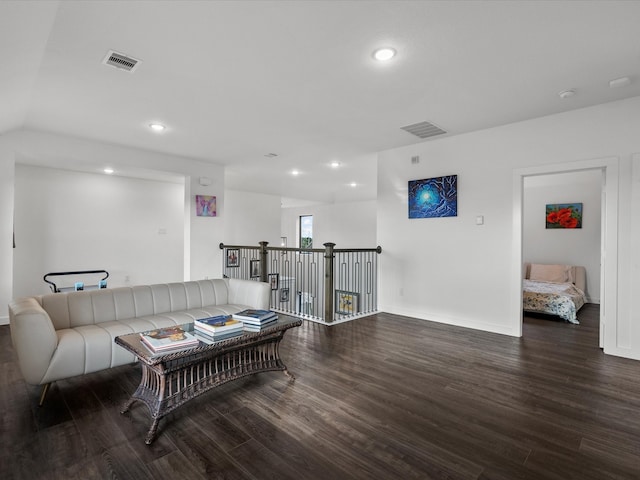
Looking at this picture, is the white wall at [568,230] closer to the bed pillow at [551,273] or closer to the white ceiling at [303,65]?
the bed pillow at [551,273]

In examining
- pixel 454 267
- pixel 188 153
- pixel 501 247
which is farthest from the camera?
pixel 188 153

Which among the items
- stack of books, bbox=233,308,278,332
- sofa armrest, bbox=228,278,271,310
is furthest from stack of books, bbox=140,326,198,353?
sofa armrest, bbox=228,278,271,310

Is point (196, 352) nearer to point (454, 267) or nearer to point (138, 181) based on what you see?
point (454, 267)

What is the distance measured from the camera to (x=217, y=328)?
2.33m

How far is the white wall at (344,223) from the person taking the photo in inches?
Result: 407

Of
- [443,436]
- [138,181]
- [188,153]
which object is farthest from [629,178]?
[138,181]

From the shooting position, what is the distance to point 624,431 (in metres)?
2.08

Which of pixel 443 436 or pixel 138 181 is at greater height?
pixel 138 181

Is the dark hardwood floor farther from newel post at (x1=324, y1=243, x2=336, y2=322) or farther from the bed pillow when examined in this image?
the bed pillow

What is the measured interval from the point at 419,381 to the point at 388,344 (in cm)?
97

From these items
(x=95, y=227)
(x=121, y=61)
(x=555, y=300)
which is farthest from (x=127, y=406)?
(x=555, y=300)

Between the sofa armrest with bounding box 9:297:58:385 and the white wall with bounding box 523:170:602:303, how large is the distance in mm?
7919

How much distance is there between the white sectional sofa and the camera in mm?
2242

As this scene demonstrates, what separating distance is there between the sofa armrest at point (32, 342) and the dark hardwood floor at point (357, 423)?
287 mm
